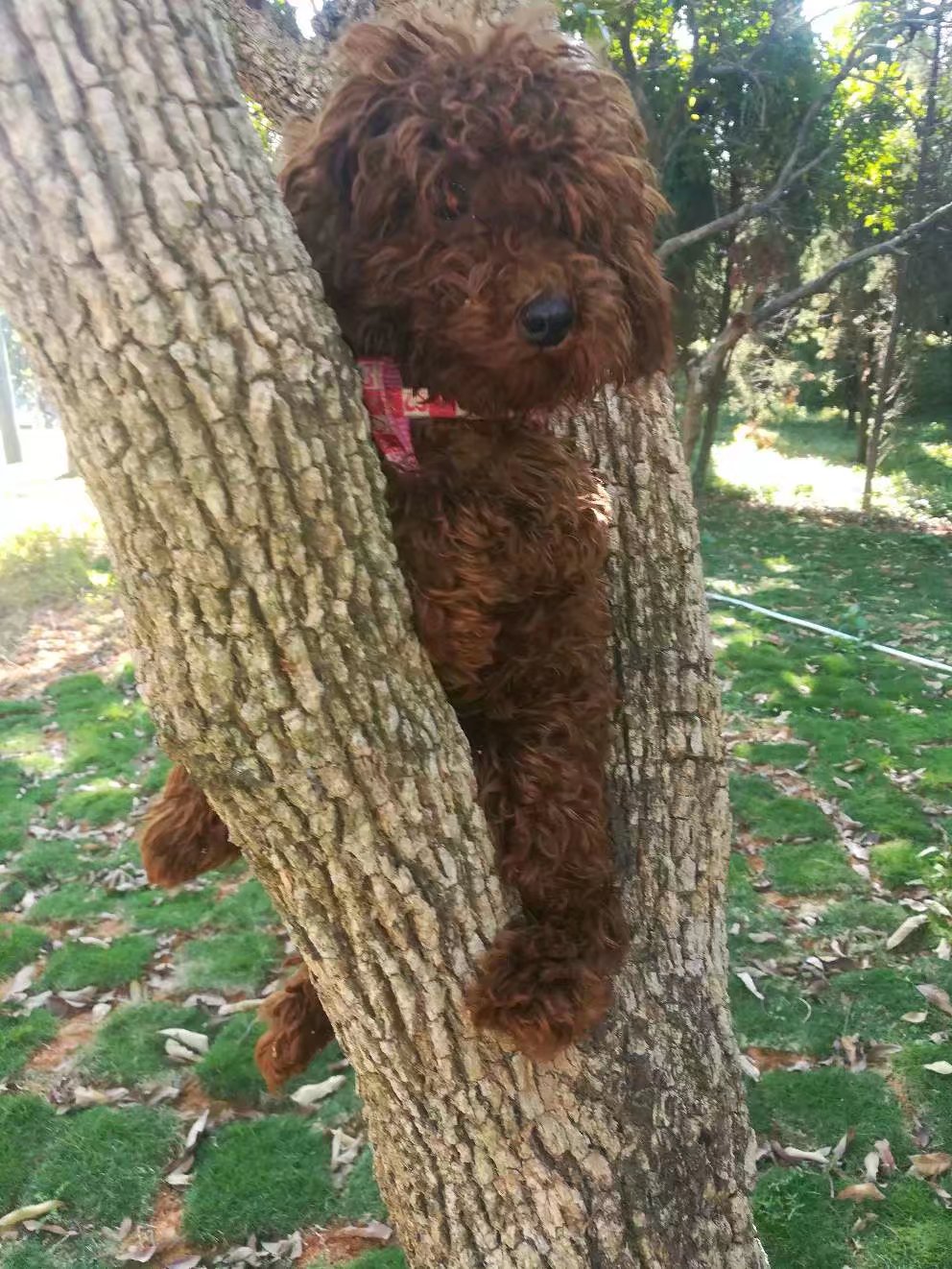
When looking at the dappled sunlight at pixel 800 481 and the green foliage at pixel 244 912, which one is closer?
the green foliage at pixel 244 912

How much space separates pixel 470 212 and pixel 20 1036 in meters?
4.24

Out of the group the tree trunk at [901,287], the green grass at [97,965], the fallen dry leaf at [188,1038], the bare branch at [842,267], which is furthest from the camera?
the tree trunk at [901,287]

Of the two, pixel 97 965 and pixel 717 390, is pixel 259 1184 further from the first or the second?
pixel 717 390

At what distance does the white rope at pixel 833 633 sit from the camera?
8.45 meters

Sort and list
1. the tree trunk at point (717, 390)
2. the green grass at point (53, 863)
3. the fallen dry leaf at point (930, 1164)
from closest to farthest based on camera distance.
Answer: the fallen dry leaf at point (930, 1164) < the green grass at point (53, 863) < the tree trunk at point (717, 390)

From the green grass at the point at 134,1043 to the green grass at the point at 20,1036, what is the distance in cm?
25

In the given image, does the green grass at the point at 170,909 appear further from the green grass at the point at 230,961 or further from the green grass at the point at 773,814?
the green grass at the point at 773,814

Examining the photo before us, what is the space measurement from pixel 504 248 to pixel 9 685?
839cm

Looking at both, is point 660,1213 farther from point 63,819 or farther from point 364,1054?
point 63,819

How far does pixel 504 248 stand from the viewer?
1.47 m

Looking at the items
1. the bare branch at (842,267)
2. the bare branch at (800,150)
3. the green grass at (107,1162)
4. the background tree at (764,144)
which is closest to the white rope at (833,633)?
the background tree at (764,144)

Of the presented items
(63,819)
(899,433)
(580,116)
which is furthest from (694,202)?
(580,116)

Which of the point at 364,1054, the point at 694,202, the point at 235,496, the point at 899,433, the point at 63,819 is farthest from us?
the point at 899,433

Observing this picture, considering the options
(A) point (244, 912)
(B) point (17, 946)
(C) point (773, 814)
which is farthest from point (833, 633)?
(B) point (17, 946)
